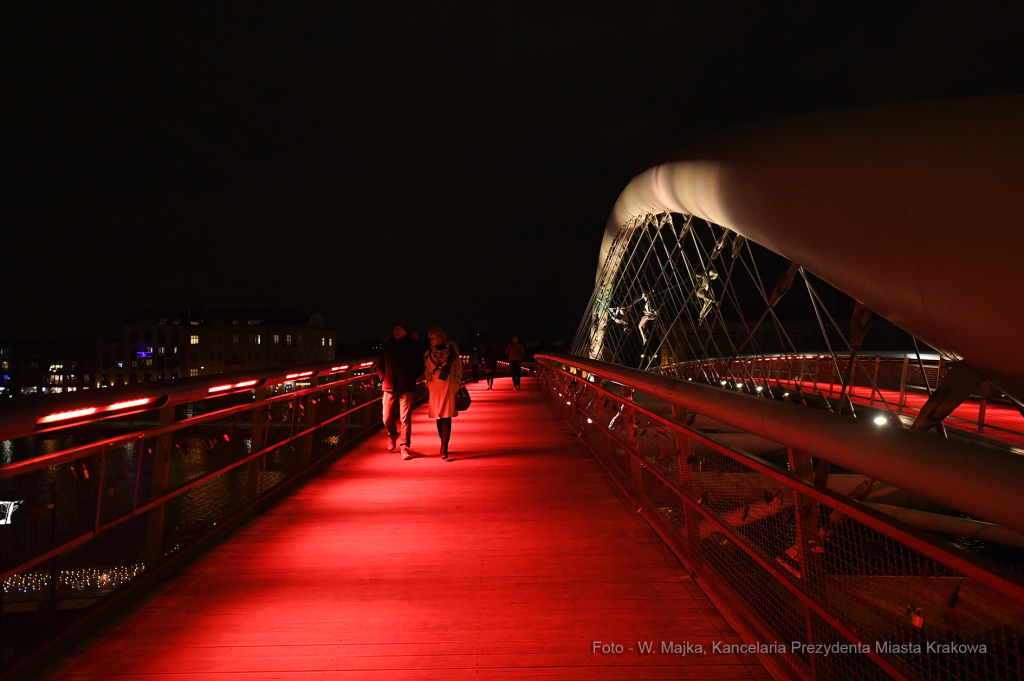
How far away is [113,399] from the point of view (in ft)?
10.4

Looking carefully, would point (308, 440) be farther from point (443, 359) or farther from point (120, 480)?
point (120, 480)

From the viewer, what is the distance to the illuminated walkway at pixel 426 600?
2.92 meters

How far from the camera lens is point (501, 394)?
19547mm

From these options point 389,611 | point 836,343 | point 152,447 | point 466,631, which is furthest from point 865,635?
point 836,343

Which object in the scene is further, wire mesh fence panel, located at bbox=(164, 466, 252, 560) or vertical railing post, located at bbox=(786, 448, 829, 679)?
wire mesh fence panel, located at bbox=(164, 466, 252, 560)

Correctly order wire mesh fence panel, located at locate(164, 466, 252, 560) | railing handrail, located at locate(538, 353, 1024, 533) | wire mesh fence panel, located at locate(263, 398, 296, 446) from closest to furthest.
A: railing handrail, located at locate(538, 353, 1024, 533), wire mesh fence panel, located at locate(164, 466, 252, 560), wire mesh fence panel, located at locate(263, 398, 296, 446)

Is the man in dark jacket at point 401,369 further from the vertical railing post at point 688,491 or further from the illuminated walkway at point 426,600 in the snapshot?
the vertical railing post at point 688,491

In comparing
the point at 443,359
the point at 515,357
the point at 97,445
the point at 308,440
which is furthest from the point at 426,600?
the point at 515,357

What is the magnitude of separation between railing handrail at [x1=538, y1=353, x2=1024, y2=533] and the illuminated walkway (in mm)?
1109

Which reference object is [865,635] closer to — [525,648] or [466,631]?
[525,648]

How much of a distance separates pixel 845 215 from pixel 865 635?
8.06 feet

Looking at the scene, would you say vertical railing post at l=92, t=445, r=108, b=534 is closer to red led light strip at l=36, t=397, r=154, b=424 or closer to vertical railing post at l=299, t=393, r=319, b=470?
red led light strip at l=36, t=397, r=154, b=424

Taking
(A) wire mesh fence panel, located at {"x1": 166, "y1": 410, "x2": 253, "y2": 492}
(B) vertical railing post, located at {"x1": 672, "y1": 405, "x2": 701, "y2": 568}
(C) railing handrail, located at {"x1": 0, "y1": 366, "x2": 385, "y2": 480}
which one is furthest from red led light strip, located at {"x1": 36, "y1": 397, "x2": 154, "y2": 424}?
(B) vertical railing post, located at {"x1": 672, "y1": 405, "x2": 701, "y2": 568}

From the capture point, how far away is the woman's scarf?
812 cm
